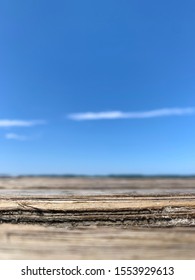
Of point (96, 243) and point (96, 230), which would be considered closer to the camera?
point (96, 243)

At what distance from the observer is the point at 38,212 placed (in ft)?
31.8

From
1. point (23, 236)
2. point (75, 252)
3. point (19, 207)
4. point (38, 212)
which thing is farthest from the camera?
point (19, 207)

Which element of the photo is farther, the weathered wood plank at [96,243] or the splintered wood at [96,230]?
the splintered wood at [96,230]

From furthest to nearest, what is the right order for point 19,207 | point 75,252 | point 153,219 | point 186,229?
1. point 19,207
2. point 153,219
3. point 186,229
4. point 75,252

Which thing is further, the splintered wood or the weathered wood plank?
the splintered wood

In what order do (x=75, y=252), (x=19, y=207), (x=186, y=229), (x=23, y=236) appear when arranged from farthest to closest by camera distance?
(x=19, y=207)
(x=186, y=229)
(x=23, y=236)
(x=75, y=252)

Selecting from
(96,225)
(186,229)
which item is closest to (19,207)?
(96,225)
